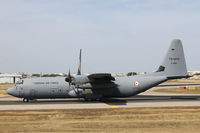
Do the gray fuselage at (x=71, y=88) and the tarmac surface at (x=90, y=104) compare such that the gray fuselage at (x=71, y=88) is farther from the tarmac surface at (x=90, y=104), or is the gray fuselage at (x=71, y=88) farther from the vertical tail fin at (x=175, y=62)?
the vertical tail fin at (x=175, y=62)

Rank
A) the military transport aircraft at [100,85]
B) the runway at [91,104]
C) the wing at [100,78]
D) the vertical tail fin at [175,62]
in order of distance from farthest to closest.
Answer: the vertical tail fin at [175,62], the military transport aircraft at [100,85], the wing at [100,78], the runway at [91,104]

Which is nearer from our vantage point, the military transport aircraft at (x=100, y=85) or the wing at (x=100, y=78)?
the wing at (x=100, y=78)

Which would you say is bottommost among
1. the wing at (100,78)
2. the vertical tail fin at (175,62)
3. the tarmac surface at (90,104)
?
the tarmac surface at (90,104)

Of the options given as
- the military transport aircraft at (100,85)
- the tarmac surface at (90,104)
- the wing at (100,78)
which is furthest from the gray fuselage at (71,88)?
the tarmac surface at (90,104)

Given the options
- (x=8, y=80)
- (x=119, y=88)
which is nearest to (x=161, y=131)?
(x=119, y=88)

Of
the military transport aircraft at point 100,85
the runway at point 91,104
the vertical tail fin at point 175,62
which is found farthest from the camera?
the vertical tail fin at point 175,62

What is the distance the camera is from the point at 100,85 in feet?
113

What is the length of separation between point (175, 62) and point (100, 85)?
9.80 m

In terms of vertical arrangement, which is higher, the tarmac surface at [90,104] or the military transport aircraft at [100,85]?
the military transport aircraft at [100,85]

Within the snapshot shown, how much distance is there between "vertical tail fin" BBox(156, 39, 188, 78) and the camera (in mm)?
35406

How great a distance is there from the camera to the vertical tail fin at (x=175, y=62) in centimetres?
3541

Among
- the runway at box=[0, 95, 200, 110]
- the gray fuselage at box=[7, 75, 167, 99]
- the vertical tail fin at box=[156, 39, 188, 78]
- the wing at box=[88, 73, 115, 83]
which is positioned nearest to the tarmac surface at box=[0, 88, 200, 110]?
the runway at box=[0, 95, 200, 110]

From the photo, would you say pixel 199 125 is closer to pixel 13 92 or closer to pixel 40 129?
pixel 40 129

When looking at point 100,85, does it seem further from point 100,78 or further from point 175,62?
point 175,62
